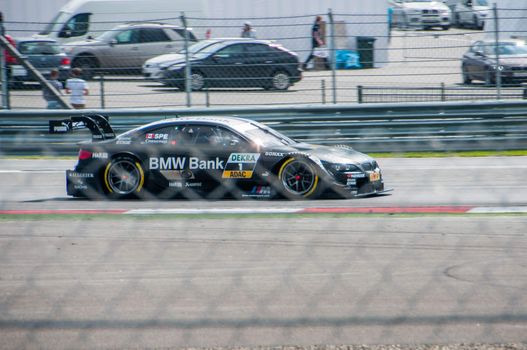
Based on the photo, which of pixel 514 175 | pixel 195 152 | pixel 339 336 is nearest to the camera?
pixel 339 336

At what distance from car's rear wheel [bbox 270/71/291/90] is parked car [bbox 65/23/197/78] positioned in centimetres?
159

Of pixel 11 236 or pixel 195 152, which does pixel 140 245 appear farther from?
pixel 195 152

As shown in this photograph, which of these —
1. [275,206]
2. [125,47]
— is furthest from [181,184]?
[125,47]

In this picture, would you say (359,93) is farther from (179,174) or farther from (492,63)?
(179,174)

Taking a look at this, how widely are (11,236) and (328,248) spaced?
2.78 metres

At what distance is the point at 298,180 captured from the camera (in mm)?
10148

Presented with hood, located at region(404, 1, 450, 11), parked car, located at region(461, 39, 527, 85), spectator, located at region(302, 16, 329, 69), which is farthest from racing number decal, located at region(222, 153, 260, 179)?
hood, located at region(404, 1, 450, 11)

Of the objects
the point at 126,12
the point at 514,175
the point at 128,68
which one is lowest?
the point at 514,175

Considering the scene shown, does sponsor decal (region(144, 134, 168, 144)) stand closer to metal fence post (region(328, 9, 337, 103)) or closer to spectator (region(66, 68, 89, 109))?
metal fence post (region(328, 9, 337, 103))

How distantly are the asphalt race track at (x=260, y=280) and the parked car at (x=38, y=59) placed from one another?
7.80 m

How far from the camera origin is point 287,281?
18.5ft

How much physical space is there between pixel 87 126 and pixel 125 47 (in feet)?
22.2

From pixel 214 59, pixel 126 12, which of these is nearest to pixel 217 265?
pixel 214 59

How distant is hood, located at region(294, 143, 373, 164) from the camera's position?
33.3ft
